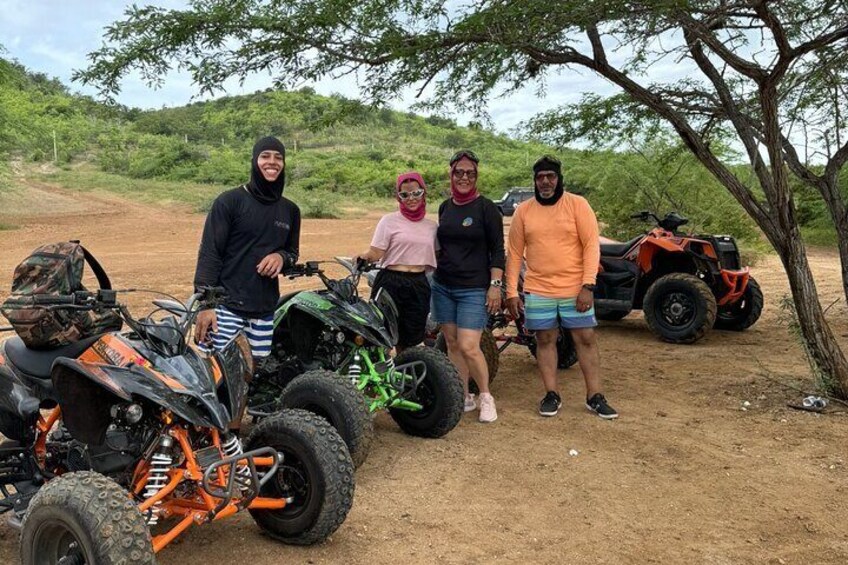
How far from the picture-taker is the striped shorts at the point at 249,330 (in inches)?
166

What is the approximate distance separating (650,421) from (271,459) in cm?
312

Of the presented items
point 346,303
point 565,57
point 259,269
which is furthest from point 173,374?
point 565,57

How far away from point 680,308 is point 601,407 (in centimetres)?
287

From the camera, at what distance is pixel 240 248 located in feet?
13.9

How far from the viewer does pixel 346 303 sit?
462 cm

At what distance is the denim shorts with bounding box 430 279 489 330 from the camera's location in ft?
16.8

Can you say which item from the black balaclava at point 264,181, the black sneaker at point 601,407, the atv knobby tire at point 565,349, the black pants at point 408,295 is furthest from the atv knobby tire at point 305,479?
the atv knobby tire at point 565,349

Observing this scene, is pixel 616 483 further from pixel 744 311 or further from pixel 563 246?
pixel 744 311

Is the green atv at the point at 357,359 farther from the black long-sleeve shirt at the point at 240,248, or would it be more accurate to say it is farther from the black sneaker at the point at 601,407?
the black sneaker at the point at 601,407

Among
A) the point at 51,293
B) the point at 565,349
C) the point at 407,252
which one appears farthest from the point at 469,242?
the point at 51,293

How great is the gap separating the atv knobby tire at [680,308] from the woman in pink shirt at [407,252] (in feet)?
12.0

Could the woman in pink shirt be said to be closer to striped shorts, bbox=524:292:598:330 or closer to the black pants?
the black pants

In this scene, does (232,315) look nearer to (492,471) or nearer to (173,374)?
(173,374)

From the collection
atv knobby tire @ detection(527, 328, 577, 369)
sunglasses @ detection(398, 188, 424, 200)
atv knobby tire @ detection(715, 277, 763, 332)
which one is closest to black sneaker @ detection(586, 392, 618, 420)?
atv knobby tire @ detection(527, 328, 577, 369)
